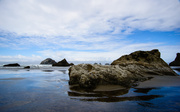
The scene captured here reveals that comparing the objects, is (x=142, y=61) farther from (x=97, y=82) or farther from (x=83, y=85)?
(x=83, y=85)

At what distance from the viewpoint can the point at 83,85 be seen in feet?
A: 22.8

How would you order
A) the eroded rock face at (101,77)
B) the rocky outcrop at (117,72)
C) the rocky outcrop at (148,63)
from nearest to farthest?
the eroded rock face at (101,77), the rocky outcrop at (117,72), the rocky outcrop at (148,63)

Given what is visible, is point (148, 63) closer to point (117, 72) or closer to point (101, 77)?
point (117, 72)

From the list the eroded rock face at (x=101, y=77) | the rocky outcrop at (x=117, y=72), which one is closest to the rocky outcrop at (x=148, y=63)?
the rocky outcrop at (x=117, y=72)

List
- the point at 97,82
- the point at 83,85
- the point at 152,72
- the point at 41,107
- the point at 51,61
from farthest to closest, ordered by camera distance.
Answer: the point at 51,61, the point at 152,72, the point at 97,82, the point at 83,85, the point at 41,107

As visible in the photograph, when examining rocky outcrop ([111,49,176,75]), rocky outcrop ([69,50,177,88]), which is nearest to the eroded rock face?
rocky outcrop ([69,50,177,88])

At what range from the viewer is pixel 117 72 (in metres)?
8.26

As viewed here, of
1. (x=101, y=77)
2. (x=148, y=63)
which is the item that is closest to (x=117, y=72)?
(x=101, y=77)

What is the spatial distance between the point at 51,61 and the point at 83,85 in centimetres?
8947

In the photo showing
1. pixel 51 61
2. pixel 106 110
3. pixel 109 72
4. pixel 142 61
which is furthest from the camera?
pixel 51 61

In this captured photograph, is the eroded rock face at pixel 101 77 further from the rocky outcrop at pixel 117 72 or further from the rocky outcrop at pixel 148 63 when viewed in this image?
the rocky outcrop at pixel 148 63

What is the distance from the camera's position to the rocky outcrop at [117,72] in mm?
7281

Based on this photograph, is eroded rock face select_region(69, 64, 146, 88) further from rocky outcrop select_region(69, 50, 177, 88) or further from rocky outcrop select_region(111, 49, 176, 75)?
rocky outcrop select_region(111, 49, 176, 75)

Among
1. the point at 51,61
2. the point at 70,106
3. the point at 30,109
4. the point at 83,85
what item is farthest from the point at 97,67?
the point at 51,61
